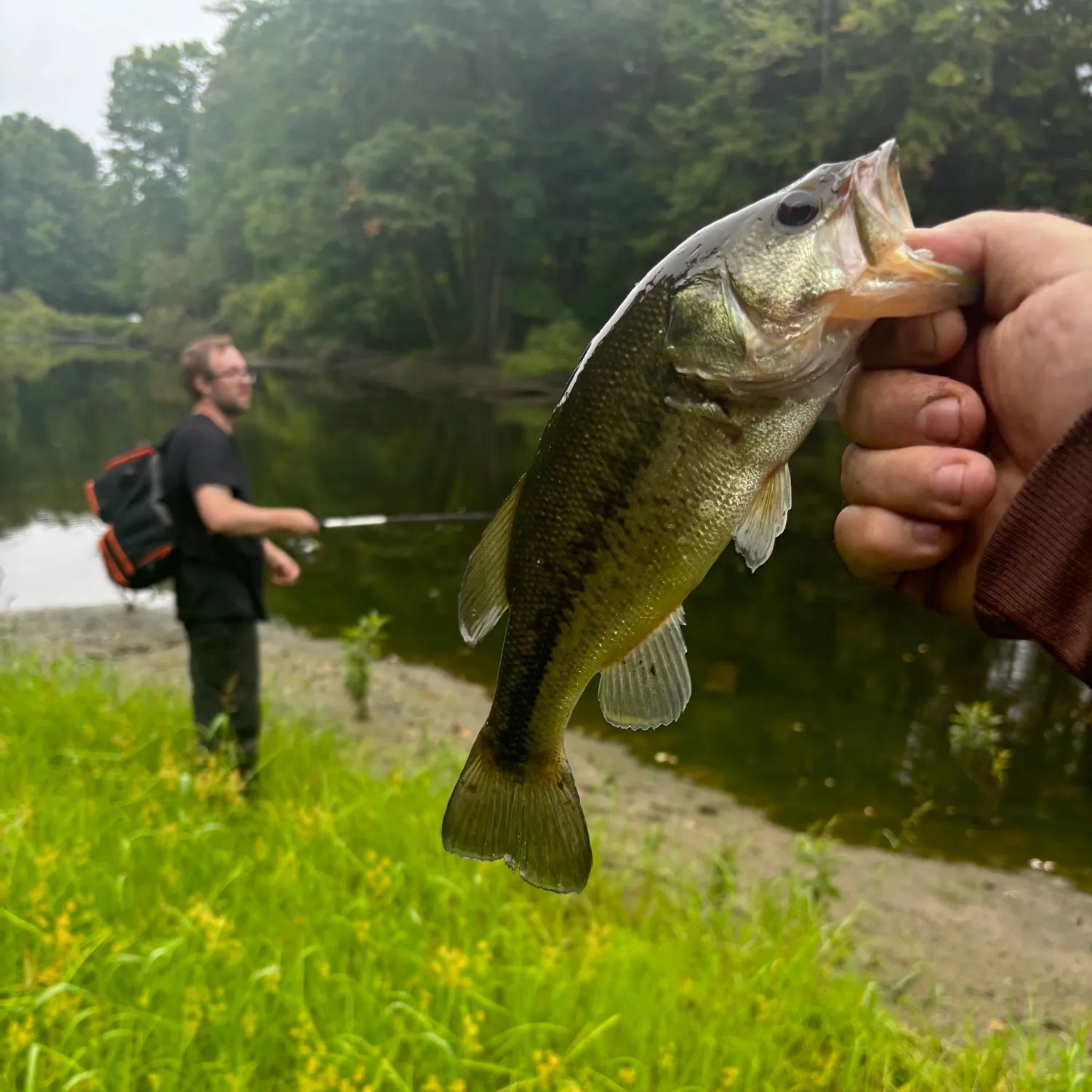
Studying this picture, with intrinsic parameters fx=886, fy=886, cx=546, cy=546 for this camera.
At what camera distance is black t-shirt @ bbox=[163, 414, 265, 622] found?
5.10m

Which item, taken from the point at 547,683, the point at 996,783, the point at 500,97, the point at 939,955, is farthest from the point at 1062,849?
the point at 500,97

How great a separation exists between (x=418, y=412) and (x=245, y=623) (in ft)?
85.4

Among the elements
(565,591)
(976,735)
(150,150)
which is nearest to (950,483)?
(565,591)

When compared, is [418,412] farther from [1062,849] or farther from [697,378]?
[697,378]

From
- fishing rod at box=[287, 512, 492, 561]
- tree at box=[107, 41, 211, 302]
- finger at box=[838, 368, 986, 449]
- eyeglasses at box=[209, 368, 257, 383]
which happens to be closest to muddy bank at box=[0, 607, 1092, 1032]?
fishing rod at box=[287, 512, 492, 561]

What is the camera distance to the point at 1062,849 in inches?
251

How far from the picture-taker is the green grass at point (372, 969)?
2.82 metres

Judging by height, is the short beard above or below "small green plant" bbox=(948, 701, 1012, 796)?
above

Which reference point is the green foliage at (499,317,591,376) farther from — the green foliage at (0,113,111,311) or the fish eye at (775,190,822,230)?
the green foliage at (0,113,111,311)

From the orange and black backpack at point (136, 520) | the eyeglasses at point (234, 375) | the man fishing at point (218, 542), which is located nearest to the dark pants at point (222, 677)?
the man fishing at point (218, 542)

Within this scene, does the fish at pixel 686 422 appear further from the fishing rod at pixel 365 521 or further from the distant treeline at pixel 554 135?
the distant treeline at pixel 554 135

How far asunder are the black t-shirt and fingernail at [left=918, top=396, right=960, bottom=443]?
4153 mm

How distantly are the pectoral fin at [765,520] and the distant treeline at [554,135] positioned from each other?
18.8 m

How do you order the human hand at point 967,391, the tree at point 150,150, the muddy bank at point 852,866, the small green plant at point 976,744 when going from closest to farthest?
the human hand at point 967,391
the muddy bank at point 852,866
the small green plant at point 976,744
the tree at point 150,150
